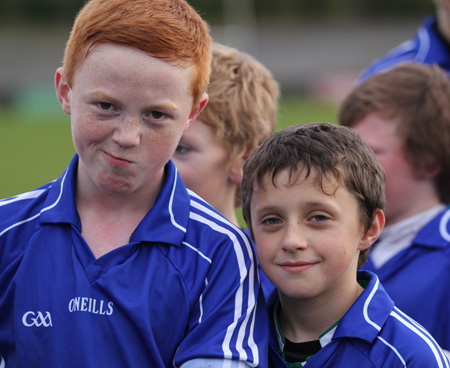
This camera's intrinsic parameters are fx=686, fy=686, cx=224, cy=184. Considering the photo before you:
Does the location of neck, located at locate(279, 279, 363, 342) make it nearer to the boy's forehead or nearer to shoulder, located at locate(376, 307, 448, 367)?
shoulder, located at locate(376, 307, 448, 367)

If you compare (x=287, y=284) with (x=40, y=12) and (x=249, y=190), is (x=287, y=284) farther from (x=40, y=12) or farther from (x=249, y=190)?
(x=40, y=12)

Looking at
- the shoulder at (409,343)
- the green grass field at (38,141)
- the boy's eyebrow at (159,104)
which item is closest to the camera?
the boy's eyebrow at (159,104)

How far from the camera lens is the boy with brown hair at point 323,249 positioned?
219cm

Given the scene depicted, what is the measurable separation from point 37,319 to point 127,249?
1.11 feet

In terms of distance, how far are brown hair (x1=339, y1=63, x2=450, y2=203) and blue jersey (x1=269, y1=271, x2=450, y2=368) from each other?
122cm

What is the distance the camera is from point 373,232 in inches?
95.3

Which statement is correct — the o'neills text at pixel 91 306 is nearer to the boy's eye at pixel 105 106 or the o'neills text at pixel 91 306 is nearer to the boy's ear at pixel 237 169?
the boy's eye at pixel 105 106

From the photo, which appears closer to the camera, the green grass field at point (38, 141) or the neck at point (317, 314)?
the neck at point (317, 314)

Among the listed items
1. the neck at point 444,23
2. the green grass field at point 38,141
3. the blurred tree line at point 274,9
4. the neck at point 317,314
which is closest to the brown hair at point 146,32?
the neck at point 317,314

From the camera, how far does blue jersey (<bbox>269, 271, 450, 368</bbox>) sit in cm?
214

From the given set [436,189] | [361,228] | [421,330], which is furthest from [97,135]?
[436,189]

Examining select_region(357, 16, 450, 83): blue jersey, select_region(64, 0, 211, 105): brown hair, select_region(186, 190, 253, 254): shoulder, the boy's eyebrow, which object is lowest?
select_region(186, 190, 253, 254): shoulder

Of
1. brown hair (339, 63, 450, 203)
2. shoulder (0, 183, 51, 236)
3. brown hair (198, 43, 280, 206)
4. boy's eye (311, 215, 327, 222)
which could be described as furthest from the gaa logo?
brown hair (339, 63, 450, 203)

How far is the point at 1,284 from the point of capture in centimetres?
213
